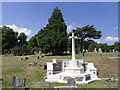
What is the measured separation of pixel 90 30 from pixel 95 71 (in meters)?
27.7

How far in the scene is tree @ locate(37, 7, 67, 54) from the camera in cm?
2871

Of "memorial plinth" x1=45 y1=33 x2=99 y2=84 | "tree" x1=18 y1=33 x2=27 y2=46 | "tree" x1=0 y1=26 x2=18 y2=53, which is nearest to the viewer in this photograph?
"memorial plinth" x1=45 y1=33 x2=99 y2=84

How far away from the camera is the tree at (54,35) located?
28.7 meters

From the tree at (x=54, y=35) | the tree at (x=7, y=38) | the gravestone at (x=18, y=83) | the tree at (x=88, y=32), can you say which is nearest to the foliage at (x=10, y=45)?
the tree at (x=7, y=38)

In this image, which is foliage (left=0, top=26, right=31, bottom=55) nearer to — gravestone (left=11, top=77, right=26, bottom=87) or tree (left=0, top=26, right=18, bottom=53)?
tree (left=0, top=26, right=18, bottom=53)

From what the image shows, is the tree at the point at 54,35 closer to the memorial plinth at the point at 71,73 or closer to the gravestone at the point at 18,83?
the memorial plinth at the point at 71,73

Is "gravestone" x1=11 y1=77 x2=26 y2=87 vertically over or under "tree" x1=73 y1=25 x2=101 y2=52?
under

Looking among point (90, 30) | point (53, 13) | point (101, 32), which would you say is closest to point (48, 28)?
point (53, 13)

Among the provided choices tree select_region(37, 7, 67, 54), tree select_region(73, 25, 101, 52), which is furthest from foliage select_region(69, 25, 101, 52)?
tree select_region(37, 7, 67, 54)

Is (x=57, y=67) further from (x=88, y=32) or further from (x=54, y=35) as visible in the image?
(x=88, y=32)

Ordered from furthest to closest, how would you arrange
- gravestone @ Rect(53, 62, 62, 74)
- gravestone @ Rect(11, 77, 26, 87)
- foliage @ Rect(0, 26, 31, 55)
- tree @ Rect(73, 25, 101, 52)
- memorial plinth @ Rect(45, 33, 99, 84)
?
foliage @ Rect(0, 26, 31, 55), tree @ Rect(73, 25, 101, 52), gravestone @ Rect(53, 62, 62, 74), memorial plinth @ Rect(45, 33, 99, 84), gravestone @ Rect(11, 77, 26, 87)

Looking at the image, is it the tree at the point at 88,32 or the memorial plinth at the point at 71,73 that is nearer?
the memorial plinth at the point at 71,73

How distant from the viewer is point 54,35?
29.4m

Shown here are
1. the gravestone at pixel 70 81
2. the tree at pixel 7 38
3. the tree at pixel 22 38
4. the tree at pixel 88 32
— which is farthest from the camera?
the tree at pixel 22 38
